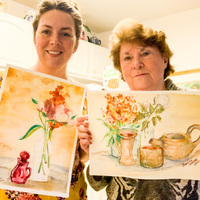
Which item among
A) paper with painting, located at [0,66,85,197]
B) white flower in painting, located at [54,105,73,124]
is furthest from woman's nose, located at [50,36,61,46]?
white flower in painting, located at [54,105,73,124]

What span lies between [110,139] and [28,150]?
0.95 feet

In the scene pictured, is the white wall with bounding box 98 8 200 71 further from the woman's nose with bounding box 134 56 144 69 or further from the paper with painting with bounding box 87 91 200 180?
the paper with painting with bounding box 87 91 200 180

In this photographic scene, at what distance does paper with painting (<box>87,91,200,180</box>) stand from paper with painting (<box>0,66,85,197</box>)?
0.09m

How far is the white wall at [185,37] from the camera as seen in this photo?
2.55 m

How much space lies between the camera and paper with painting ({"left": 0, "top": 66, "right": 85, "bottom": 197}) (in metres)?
0.76

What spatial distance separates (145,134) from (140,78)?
0.24 meters

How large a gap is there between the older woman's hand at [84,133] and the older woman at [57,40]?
78mm

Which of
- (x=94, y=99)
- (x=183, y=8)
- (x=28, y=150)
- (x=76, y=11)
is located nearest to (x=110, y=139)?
(x=94, y=99)

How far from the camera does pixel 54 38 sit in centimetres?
87

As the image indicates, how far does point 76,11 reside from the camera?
3.05 ft

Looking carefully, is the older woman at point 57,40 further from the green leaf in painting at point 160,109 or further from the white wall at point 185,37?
the white wall at point 185,37

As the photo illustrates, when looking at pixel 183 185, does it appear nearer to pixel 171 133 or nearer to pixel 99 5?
pixel 171 133

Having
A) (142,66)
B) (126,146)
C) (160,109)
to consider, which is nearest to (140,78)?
(142,66)

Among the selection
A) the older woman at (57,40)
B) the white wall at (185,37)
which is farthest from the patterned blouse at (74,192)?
the white wall at (185,37)
